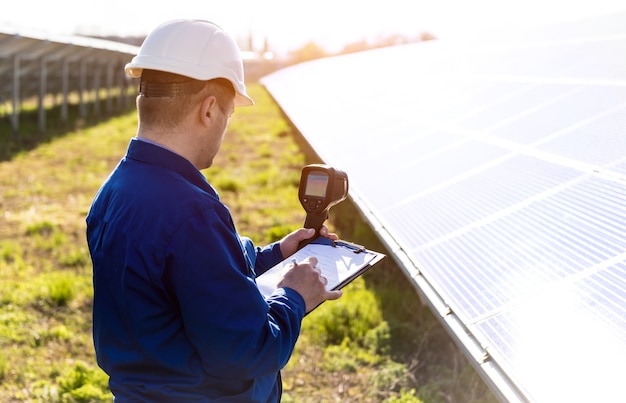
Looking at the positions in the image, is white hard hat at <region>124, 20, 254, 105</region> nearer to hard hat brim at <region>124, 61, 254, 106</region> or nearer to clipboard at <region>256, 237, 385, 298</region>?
hard hat brim at <region>124, 61, 254, 106</region>

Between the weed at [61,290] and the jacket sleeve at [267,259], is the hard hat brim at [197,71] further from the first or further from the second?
the weed at [61,290]

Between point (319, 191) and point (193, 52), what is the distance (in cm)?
95

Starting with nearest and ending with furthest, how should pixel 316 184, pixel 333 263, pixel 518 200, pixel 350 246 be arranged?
pixel 333 263 → pixel 350 246 → pixel 316 184 → pixel 518 200

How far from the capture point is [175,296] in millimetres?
1973

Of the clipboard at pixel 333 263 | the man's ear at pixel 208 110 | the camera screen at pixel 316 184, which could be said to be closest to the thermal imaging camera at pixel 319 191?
the camera screen at pixel 316 184

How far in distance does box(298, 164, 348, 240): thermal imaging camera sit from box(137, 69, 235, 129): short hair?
839 millimetres

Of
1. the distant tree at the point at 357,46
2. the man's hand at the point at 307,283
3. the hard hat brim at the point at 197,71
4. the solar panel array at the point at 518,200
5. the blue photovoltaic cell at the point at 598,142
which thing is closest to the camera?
the hard hat brim at the point at 197,71

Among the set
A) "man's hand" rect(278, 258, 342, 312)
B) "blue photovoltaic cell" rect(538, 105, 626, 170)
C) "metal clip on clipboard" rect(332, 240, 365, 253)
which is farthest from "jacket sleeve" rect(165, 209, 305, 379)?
"blue photovoltaic cell" rect(538, 105, 626, 170)

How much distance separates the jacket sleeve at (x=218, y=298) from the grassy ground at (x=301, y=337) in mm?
2721

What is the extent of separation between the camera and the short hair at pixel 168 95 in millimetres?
2004

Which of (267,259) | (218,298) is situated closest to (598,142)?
(267,259)

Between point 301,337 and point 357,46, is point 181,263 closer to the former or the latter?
point 301,337

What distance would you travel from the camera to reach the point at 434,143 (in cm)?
602

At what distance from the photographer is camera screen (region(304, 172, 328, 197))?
2.79 metres
